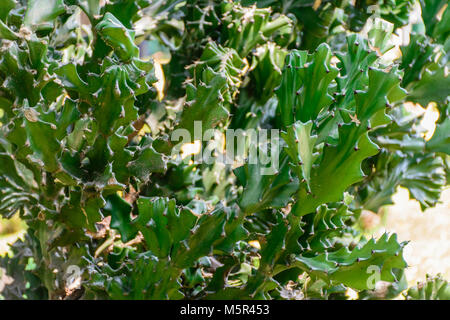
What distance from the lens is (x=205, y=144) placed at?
1.49 m

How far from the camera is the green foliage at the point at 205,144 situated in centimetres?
112

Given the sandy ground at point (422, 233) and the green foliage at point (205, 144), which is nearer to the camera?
the green foliage at point (205, 144)

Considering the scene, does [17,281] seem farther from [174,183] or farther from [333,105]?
[333,105]

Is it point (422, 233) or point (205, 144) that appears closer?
point (205, 144)

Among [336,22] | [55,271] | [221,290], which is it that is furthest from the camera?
[336,22]

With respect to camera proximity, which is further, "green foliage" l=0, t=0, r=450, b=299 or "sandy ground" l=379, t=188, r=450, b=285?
"sandy ground" l=379, t=188, r=450, b=285

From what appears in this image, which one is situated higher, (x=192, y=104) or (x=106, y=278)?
(x=192, y=104)

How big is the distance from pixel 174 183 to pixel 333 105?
1.63 ft

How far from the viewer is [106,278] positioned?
1260 mm

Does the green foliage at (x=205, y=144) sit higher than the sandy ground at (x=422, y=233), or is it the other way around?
the green foliage at (x=205, y=144)

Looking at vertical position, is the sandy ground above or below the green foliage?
below

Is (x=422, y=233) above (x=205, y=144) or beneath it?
beneath

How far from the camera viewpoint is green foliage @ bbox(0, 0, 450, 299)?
1120mm

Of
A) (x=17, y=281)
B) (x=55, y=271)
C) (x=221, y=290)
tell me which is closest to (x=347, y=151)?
(x=221, y=290)
